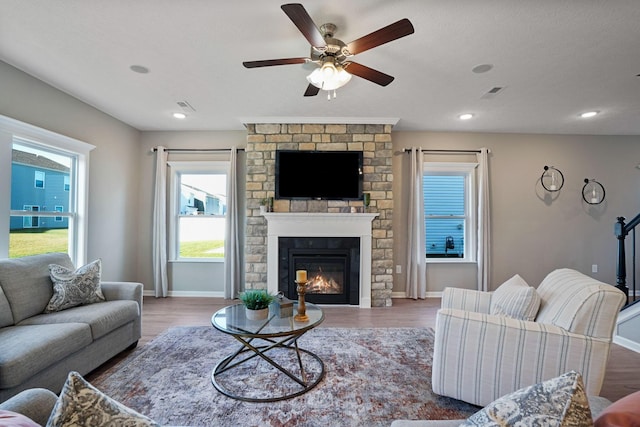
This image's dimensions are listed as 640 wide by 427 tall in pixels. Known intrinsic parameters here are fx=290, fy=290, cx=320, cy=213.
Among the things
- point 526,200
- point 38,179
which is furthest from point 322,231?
point 526,200

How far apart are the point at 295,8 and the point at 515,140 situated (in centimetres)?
458

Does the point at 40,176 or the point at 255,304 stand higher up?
the point at 40,176

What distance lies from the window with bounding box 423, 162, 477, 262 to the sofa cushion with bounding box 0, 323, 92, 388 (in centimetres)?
442

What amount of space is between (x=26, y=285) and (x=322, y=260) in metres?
3.04

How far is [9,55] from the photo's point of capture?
2.57 m

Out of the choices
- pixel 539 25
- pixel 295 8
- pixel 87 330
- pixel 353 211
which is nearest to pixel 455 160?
pixel 353 211

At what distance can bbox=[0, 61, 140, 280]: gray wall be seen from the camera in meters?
2.87

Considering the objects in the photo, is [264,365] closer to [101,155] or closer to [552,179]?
[101,155]

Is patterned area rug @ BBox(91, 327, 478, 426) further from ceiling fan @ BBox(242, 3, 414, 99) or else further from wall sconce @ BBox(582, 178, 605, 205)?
wall sconce @ BBox(582, 178, 605, 205)

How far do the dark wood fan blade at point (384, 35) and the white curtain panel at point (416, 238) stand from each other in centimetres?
286

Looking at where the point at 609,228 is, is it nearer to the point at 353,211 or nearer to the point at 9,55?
the point at 353,211

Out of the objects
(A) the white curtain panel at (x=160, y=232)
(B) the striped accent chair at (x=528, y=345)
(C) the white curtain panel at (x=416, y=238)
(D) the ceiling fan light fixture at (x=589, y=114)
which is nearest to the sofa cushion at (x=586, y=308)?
(B) the striped accent chair at (x=528, y=345)

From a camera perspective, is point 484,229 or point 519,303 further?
point 484,229

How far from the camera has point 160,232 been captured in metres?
Result: 4.55
